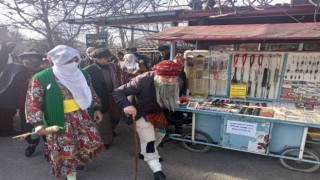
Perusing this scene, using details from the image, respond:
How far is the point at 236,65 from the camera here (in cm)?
409

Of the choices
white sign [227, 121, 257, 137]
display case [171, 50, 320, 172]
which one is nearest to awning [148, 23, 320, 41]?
display case [171, 50, 320, 172]

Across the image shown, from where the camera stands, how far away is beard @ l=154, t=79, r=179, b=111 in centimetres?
279

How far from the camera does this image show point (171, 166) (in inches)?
137

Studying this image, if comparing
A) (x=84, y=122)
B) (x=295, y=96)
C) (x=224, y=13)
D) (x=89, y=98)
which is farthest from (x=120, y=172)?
(x=224, y=13)

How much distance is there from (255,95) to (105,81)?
99.2 inches

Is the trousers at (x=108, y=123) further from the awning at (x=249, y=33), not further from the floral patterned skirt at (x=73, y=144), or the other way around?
the awning at (x=249, y=33)

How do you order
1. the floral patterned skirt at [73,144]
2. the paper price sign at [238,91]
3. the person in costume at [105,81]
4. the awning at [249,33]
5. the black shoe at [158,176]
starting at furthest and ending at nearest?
the paper price sign at [238,91] → the person in costume at [105,81] → the awning at [249,33] → the black shoe at [158,176] → the floral patterned skirt at [73,144]

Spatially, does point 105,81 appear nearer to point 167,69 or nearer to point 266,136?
point 167,69

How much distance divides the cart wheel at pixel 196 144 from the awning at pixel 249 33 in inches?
58.2

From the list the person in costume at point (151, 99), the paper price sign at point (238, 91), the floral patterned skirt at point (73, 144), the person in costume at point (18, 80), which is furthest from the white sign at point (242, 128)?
the person in costume at point (18, 80)

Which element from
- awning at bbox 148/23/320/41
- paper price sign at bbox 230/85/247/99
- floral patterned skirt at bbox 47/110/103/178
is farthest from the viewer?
paper price sign at bbox 230/85/247/99

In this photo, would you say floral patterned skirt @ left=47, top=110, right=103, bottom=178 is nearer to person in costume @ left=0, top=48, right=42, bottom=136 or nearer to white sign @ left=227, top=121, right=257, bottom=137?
person in costume @ left=0, top=48, right=42, bottom=136

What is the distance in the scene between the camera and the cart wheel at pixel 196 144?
12.3 ft

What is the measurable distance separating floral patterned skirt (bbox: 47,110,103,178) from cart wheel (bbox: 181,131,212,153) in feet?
5.12
